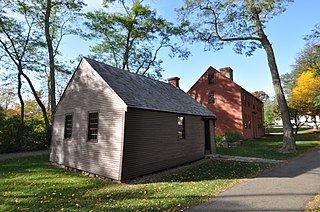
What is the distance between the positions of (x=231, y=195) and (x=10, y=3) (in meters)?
25.5

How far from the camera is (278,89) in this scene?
18.2m

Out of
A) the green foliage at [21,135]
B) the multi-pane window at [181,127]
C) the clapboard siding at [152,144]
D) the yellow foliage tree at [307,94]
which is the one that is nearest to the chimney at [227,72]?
the yellow foliage tree at [307,94]

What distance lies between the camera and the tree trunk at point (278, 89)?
56.4 ft

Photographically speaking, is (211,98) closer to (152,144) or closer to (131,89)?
(131,89)

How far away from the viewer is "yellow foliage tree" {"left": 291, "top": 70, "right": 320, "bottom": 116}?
2684cm

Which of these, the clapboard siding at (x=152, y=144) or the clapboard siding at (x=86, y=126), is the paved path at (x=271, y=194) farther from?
the clapboard siding at (x=86, y=126)

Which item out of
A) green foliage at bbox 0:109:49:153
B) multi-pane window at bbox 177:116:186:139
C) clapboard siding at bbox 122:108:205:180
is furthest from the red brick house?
green foliage at bbox 0:109:49:153

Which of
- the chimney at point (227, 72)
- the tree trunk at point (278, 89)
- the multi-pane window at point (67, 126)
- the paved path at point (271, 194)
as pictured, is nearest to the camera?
the paved path at point (271, 194)

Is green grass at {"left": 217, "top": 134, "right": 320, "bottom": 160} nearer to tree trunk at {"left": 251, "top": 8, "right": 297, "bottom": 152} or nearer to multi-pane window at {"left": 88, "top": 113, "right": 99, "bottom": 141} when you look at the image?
tree trunk at {"left": 251, "top": 8, "right": 297, "bottom": 152}

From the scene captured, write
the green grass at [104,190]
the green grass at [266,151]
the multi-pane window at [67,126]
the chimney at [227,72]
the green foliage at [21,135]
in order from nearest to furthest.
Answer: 1. the green grass at [104,190]
2. the multi-pane window at [67,126]
3. the green grass at [266,151]
4. the green foliage at [21,135]
5. the chimney at [227,72]

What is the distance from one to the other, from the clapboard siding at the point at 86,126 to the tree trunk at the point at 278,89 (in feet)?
49.1

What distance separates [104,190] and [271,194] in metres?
5.88

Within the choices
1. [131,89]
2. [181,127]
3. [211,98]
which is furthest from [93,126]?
[211,98]

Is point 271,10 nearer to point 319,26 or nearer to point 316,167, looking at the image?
point 319,26
